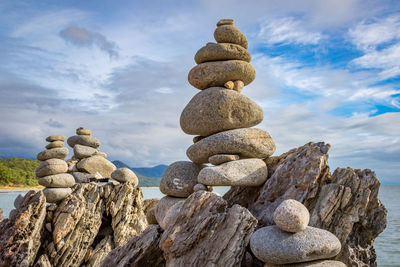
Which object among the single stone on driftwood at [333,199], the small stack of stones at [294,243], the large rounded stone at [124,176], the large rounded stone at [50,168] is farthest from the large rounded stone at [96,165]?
the small stack of stones at [294,243]

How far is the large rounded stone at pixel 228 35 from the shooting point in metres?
10.9

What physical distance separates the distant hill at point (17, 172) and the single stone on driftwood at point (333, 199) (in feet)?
130

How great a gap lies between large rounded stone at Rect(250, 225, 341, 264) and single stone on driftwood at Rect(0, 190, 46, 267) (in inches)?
321

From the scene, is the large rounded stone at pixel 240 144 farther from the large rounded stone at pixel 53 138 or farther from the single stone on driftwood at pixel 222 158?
the large rounded stone at pixel 53 138

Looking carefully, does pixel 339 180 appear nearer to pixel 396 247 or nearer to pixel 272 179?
pixel 272 179

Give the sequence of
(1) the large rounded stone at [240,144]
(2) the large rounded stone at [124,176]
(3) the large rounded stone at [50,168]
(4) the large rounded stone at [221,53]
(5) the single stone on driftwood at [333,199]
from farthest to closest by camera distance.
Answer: (2) the large rounded stone at [124,176] → (3) the large rounded stone at [50,168] → (4) the large rounded stone at [221,53] → (1) the large rounded stone at [240,144] → (5) the single stone on driftwood at [333,199]

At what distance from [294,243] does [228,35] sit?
739 cm

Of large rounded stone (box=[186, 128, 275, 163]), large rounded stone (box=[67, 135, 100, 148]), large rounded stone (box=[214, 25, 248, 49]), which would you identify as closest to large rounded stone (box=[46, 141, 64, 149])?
large rounded stone (box=[67, 135, 100, 148])

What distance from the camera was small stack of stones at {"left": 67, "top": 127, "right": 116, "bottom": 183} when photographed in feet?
55.2

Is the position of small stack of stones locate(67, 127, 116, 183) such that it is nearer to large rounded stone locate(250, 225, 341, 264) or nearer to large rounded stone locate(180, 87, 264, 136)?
large rounded stone locate(180, 87, 264, 136)

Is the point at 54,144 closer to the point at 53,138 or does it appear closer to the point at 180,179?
the point at 53,138

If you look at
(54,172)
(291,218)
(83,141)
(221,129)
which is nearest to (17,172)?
(83,141)

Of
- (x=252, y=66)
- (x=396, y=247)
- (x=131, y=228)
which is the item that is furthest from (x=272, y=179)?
(x=396, y=247)

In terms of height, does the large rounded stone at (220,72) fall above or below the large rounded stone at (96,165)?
above
